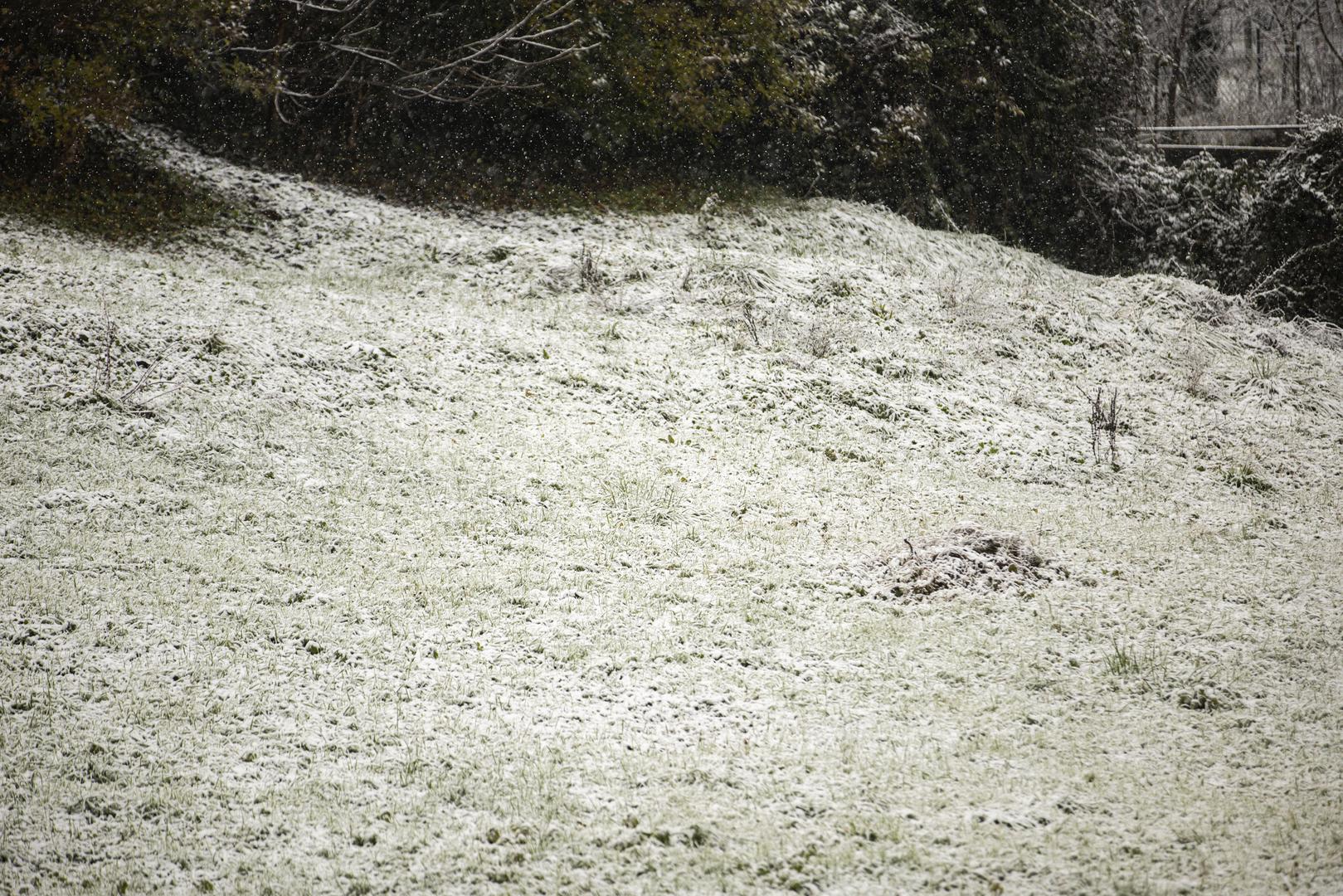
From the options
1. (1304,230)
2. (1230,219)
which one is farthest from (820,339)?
(1230,219)

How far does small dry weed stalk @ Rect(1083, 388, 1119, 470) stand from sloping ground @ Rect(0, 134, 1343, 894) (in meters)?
0.09

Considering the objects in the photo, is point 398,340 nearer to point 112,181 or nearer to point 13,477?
point 13,477

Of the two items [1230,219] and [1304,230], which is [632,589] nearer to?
[1304,230]

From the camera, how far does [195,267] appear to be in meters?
11.3

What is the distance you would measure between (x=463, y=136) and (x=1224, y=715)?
14478 millimetres

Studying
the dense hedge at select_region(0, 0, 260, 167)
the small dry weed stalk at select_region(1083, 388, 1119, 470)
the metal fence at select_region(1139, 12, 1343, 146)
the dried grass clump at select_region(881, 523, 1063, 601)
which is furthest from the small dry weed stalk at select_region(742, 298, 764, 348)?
the metal fence at select_region(1139, 12, 1343, 146)

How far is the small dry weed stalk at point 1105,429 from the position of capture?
9406mm

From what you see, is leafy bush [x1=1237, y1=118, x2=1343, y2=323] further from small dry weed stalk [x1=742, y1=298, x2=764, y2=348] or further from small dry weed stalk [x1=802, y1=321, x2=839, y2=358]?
small dry weed stalk [x1=742, y1=298, x2=764, y2=348]

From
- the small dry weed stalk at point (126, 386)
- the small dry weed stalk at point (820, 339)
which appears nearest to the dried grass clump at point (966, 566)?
the small dry weed stalk at point (820, 339)

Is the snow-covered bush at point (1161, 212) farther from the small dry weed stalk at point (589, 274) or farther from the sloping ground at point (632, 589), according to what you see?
the small dry weed stalk at point (589, 274)

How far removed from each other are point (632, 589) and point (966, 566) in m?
2.37

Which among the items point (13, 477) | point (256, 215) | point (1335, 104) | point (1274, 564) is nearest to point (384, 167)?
point (256, 215)

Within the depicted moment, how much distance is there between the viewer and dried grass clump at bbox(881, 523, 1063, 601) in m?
6.43

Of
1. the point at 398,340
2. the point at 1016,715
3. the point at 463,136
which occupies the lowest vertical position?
the point at 1016,715
